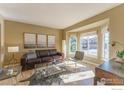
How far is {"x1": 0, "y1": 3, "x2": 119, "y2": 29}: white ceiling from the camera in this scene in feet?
5.45

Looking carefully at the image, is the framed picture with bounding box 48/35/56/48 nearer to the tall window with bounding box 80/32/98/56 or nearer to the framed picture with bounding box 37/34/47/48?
the framed picture with bounding box 37/34/47/48

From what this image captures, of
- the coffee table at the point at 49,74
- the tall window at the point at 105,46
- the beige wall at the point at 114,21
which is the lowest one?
the coffee table at the point at 49,74

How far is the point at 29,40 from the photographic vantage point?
212 cm

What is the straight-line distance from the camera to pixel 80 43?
2.18 meters

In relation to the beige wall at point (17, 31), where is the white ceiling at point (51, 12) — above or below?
above

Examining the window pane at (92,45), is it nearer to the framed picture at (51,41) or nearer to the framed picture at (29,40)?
the framed picture at (51,41)

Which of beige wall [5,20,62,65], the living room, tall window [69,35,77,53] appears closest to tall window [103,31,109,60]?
the living room

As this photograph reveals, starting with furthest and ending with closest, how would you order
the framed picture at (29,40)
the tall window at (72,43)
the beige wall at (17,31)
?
the tall window at (72,43) → the framed picture at (29,40) → the beige wall at (17,31)

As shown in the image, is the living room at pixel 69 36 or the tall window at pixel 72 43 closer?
the living room at pixel 69 36

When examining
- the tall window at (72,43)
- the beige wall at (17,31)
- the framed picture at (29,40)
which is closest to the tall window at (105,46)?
the tall window at (72,43)

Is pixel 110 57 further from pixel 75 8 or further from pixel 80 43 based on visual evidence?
pixel 75 8

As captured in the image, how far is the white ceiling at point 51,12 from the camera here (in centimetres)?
166

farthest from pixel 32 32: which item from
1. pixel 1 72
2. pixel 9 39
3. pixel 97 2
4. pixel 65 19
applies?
pixel 97 2
